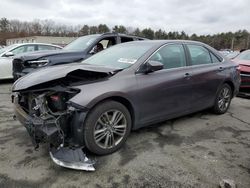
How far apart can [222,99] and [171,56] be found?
1837mm

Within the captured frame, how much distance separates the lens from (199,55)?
15.0 feet

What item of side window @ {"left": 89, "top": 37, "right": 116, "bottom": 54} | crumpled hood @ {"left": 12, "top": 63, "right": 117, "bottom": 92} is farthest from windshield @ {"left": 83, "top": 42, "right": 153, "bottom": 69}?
side window @ {"left": 89, "top": 37, "right": 116, "bottom": 54}

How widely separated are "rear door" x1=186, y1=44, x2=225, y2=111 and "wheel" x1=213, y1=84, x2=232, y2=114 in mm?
195

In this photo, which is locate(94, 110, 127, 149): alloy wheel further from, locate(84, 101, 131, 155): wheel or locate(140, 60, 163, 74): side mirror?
locate(140, 60, 163, 74): side mirror

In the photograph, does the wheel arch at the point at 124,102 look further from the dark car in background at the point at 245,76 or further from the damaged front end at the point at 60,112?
the dark car in background at the point at 245,76

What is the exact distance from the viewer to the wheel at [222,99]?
4930 millimetres

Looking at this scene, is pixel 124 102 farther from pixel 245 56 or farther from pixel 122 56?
pixel 245 56

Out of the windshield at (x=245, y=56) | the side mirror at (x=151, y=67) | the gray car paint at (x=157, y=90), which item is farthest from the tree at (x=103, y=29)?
the side mirror at (x=151, y=67)

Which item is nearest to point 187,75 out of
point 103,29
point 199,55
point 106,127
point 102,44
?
point 199,55

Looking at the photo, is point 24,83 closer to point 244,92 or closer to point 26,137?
point 26,137

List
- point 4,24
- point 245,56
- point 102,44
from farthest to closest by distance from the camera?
point 4,24, point 245,56, point 102,44

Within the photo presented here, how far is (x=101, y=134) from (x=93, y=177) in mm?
579

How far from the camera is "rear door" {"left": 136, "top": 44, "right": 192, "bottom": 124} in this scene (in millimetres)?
3473

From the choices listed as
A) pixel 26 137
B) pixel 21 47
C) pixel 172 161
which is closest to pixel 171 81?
pixel 172 161
